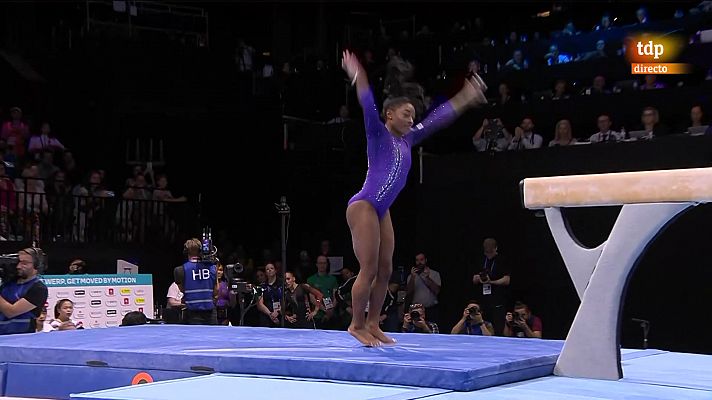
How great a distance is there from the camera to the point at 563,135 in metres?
9.59

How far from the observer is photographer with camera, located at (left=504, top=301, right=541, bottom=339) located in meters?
8.32

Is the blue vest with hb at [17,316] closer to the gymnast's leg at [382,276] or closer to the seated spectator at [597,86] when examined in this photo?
the gymnast's leg at [382,276]

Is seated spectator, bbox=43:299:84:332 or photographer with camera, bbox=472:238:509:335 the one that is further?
photographer with camera, bbox=472:238:509:335

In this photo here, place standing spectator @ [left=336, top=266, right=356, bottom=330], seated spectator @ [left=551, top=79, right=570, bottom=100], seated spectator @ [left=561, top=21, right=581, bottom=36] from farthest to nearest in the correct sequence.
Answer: seated spectator @ [left=561, top=21, right=581, bottom=36]
seated spectator @ [left=551, top=79, right=570, bottom=100]
standing spectator @ [left=336, top=266, right=356, bottom=330]

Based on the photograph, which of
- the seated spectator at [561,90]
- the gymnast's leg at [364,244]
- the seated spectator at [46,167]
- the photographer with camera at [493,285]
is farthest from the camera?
the seated spectator at [46,167]

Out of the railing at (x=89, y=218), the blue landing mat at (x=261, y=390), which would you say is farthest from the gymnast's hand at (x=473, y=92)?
the railing at (x=89, y=218)

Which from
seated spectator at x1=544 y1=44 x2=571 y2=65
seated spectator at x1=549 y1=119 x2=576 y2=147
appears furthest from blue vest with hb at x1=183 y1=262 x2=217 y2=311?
seated spectator at x1=544 y1=44 x2=571 y2=65

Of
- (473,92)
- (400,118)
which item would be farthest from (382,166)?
(473,92)

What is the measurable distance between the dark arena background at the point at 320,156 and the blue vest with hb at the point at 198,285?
0.88 metres

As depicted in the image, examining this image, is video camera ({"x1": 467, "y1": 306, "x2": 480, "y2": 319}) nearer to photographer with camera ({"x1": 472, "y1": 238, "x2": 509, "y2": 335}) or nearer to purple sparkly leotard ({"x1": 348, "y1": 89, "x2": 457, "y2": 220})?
photographer with camera ({"x1": 472, "y1": 238, "x2": 509, "y2": 335})

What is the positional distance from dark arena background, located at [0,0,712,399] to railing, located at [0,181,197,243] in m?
0.03

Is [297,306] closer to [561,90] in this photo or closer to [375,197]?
[561,90]

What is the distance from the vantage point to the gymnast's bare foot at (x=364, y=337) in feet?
15.3

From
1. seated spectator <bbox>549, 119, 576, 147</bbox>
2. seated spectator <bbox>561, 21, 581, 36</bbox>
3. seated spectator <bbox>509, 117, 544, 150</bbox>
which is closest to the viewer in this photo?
seated spectator <bbox>549, 119, 576, 147</bbox>
